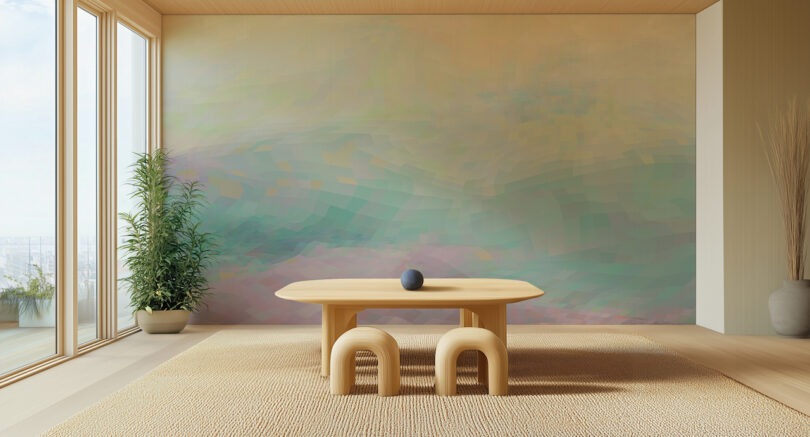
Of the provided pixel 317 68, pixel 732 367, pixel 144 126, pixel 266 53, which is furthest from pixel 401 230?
pixel 732 367

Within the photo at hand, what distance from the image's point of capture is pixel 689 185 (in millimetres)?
5789

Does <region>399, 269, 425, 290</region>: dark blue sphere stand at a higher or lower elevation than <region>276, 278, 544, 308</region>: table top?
higher

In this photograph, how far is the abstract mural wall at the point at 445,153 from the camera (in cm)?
579

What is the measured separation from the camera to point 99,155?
4.94 meters

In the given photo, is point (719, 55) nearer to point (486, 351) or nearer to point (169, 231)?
point (486, 351)

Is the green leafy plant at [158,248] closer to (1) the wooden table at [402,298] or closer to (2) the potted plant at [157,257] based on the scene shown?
(2) the potted plant at [157,257]

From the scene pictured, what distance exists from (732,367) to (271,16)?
193 inches

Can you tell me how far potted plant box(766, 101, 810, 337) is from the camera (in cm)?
500

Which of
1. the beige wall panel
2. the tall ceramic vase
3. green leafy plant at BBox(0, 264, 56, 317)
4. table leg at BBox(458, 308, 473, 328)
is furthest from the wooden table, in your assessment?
the tall ceramic vase

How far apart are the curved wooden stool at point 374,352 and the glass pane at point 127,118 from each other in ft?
9.31

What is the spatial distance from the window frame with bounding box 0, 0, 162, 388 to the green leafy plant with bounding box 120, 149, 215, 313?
0.59 feet

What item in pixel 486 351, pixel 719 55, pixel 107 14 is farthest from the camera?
pixel 719 55

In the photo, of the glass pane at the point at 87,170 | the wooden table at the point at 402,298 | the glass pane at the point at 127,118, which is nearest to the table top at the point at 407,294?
the wooden table at the point at 402,298

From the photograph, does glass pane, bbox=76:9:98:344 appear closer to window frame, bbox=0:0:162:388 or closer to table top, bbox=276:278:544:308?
window frame, bbox=0:0:162:388
